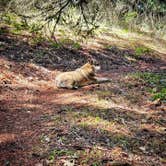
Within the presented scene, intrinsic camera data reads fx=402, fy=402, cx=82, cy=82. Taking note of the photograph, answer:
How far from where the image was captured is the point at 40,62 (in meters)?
13.0

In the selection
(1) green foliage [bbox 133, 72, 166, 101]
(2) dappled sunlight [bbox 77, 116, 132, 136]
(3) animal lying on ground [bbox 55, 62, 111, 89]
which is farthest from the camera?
(3) animal lying on ground [bbox 55, 62, 111, 89]

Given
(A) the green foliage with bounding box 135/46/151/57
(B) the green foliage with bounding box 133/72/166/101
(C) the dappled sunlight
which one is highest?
(C) the dappled sunlight

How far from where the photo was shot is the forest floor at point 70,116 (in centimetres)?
612

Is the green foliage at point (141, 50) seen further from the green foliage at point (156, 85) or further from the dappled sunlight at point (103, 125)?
the dappled sunlight at point (103, 125)

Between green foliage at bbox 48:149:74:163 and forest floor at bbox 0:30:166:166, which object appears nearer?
green foliage at bbox 48:149:74:163

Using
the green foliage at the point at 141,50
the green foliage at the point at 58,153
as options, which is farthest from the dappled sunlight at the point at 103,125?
the green foliage at the point at 141,50

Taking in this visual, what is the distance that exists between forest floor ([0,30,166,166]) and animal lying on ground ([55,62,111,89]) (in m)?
0.26

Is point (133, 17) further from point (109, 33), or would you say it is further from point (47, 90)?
point (47, 90)

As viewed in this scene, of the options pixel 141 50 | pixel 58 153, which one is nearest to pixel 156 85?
pixel 58 153

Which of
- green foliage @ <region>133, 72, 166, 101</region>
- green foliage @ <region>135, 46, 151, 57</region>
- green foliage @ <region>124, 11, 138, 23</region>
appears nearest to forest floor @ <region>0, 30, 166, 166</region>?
green foliage @ <region>133, 72, 166, 101</region>

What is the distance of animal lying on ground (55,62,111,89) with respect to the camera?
34.5 feet

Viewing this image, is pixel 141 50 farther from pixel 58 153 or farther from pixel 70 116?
pixel 58 153

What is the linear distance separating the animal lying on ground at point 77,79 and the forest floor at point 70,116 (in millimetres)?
260

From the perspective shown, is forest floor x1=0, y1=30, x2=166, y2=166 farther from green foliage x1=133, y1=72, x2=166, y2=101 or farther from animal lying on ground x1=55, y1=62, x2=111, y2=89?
animal lying on ground x1=55, y1=62, x2=111, y2=89
